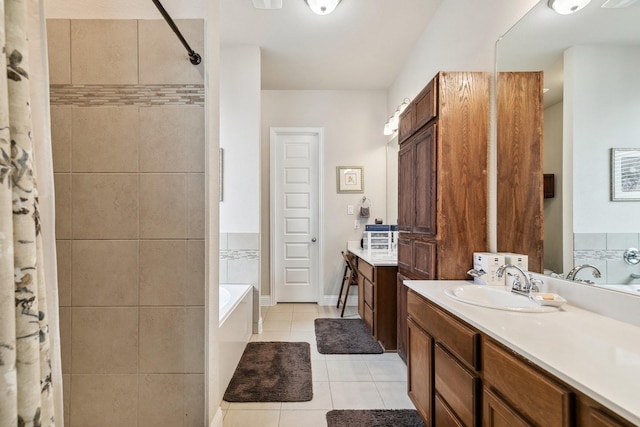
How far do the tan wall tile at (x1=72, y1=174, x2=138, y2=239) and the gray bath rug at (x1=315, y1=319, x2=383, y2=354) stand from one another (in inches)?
73.6

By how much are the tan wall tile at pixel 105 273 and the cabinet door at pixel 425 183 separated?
5.38 feet

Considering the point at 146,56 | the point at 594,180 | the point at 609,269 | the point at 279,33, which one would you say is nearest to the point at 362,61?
the point at 279,33

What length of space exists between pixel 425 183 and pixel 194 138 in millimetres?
1407

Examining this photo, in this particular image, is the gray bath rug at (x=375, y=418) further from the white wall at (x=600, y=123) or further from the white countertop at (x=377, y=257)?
the white wall at (x=600, y=123)

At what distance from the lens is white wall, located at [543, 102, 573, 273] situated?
1.33 metres

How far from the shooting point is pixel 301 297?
3.92 m

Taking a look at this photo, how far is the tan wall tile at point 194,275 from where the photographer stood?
4.54 ft

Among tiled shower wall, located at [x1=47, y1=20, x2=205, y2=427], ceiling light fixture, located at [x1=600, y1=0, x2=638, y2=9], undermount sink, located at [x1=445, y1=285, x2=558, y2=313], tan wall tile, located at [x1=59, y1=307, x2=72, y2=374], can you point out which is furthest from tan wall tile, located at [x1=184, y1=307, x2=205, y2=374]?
ceiling light fixture, located at [x1=600, y1=0, x2=638, y2=9]

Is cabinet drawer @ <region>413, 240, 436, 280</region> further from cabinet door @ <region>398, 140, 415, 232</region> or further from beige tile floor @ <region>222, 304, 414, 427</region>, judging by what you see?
beige tile floor @ <region>222, 304, 414, 427</region>

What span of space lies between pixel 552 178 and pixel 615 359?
0.89m

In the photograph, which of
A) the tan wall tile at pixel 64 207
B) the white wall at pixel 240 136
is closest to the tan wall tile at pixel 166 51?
the tan wall tile at pixel 64 207

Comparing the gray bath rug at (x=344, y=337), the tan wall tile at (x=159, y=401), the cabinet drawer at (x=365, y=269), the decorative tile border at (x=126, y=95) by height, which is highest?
the decorative tile border at (x=126, y=95)

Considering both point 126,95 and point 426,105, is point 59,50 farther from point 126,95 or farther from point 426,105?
point 426,105

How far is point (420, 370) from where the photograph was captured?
1.56 m
